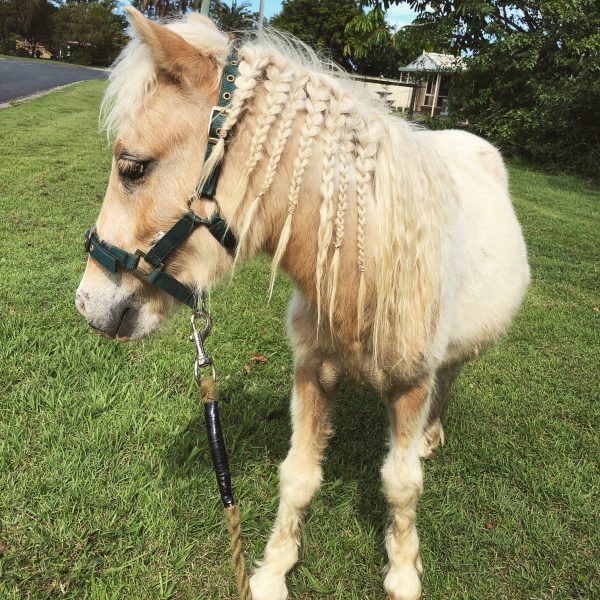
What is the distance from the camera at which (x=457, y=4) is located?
15336 mm

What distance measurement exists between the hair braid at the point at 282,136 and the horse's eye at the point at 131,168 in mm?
333

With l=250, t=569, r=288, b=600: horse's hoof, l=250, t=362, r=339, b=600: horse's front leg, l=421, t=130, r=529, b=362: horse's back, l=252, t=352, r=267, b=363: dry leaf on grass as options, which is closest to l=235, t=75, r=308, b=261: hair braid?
l=421, t=130, r=529, b=362: horse's back

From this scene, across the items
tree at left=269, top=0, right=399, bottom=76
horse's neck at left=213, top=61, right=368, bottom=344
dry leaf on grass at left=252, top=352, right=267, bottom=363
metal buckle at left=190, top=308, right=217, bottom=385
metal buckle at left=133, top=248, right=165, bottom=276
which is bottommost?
dry leaf on grass at left=252, top=352, right=267, bottom=363

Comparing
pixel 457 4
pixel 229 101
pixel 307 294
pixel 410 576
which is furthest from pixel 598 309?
pixel 457 4

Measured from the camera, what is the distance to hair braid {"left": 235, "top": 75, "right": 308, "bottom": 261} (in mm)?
1518

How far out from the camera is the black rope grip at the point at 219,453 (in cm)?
156

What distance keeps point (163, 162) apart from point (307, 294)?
0.62m

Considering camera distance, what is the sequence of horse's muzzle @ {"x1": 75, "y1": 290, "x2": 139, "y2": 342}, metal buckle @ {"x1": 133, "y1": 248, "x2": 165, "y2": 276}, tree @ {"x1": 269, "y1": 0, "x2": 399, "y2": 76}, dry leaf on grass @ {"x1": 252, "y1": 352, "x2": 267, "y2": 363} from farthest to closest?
tree @ {"x1": 269, "y1": 0, "x2": 399, "y2": 76} → dry leaf on grass @ {"x1": 252, "y1": 352, "x2": 267, "y2": 363} → horse's muzzle @ {"x1": 75, "y1": 290, "x2": 139, "y2": 342} → metal buckle @ {"x1": 133, "y1": 248, "x2": 165, "y2": 276}

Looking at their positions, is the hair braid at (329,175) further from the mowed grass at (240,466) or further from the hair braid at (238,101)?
the mowed grass at (240,466)

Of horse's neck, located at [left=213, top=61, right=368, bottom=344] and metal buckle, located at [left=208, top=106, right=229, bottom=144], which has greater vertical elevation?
metal buckle, located at [left=208, top=106, right=229, bottom=144]

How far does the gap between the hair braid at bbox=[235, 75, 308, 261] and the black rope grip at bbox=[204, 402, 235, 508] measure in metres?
0.55

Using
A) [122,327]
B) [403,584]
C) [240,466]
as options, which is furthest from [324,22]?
[403,584]

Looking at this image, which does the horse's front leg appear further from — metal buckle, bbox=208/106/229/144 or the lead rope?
metal buckle, bbox=208/106/229/144

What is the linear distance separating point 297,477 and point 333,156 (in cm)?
138
